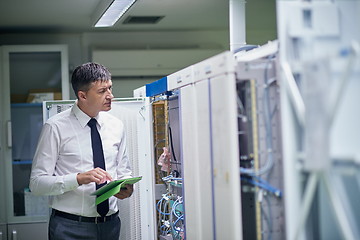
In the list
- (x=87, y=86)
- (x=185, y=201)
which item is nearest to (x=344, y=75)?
(x=185, y=201)

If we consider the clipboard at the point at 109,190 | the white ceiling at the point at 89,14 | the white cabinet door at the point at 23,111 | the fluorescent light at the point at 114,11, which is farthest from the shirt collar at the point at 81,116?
the white cabinet door at the point at 23,111

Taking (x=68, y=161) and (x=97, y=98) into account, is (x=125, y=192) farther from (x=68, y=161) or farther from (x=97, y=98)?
(x=97, y=98)

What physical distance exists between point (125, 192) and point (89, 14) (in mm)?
2628

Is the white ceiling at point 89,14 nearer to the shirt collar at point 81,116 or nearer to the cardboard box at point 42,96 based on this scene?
the cardboard box at point 42,96

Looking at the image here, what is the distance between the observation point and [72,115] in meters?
3.56

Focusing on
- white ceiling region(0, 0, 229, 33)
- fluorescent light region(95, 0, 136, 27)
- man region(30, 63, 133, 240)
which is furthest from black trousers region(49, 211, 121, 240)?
white ceiling region(0, 0, 229, 33)

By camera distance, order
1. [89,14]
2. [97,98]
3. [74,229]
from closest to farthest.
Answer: [74,229] < [97,98] < [89,14]

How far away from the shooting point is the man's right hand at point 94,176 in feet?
10.6

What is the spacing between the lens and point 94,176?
10.6ft

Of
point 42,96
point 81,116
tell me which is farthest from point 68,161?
point 42,96

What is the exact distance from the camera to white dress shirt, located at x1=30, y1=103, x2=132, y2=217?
3314 millimetres

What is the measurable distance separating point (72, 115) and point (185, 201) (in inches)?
35.8

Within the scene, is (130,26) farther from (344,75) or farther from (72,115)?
(344,75)

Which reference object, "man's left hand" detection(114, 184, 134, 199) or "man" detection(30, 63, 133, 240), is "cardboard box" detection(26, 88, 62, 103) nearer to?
"man" detection(30, 63, 133, 240)
